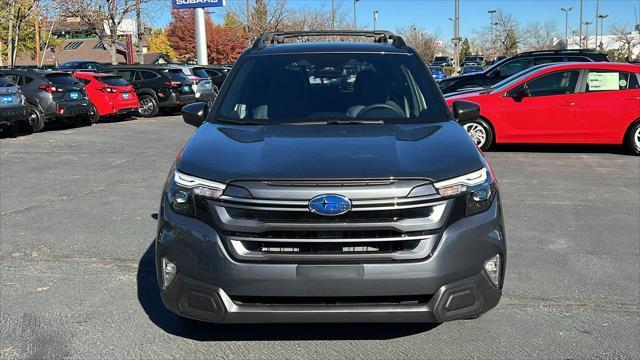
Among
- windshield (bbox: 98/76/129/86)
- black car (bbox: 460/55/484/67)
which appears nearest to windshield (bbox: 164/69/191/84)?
windshield (bbox: 98/76/129/86)

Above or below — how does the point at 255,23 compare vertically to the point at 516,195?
above

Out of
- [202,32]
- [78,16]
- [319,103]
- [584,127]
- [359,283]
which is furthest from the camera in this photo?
[78,16]

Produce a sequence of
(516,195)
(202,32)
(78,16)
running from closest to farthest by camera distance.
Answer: (516,195) < (202,32) < (78,16)

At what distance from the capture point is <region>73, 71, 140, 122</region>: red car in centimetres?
1672

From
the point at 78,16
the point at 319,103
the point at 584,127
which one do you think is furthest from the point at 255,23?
the point at 319,103

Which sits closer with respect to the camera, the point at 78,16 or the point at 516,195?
the point at 516,195

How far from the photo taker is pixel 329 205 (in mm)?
2959

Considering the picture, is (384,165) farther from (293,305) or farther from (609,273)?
(609,273)

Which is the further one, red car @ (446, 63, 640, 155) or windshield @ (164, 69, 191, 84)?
windshield @ (164, 69, 191, 84)

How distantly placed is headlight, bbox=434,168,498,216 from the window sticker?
28.2 feet

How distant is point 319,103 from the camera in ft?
14.1

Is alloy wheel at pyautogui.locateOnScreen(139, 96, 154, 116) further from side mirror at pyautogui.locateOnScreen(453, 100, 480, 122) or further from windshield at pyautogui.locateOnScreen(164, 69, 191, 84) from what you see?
side mirror at pyautogui.locateOnScreen(453, 100, 480, 122)

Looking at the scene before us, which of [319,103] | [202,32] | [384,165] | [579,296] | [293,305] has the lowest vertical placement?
[579,296]

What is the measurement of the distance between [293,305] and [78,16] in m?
29.1
